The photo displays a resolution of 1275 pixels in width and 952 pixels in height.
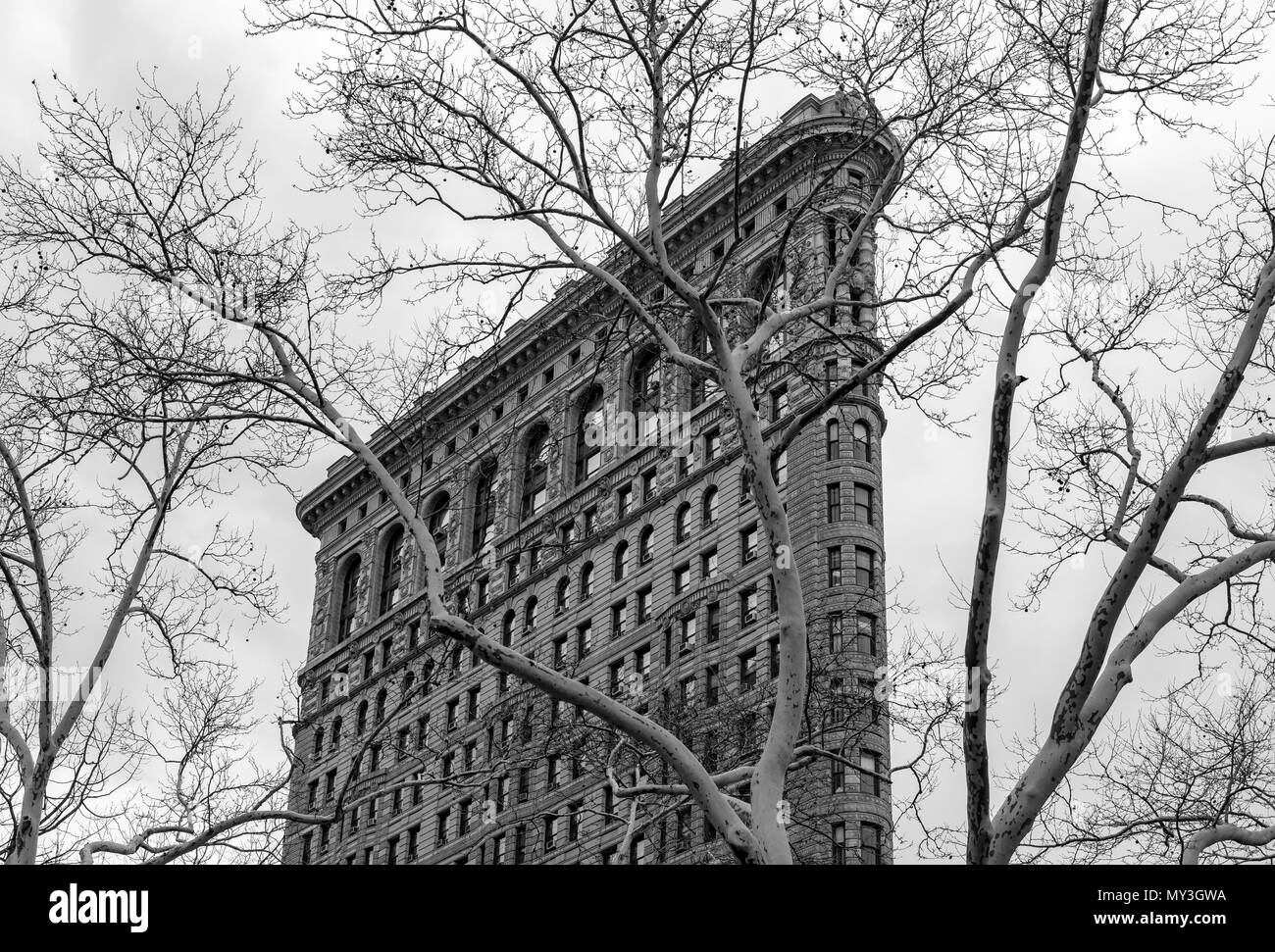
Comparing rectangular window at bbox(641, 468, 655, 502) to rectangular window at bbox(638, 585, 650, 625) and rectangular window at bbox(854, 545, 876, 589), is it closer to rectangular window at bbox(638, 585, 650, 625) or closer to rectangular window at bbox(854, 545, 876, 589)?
rectangular window at bbox(638, 585, 650, 625)

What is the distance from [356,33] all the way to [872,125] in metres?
5.34

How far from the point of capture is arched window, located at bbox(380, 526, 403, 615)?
82.1 metres

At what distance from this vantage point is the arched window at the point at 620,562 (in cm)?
7462

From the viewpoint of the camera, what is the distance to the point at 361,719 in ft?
263

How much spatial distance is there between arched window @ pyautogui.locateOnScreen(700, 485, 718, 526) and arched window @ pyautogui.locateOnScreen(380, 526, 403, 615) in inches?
697

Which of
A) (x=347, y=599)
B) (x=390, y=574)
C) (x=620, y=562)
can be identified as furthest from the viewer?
(x=347, y=599)

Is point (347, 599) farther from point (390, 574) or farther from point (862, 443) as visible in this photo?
point (862, 443)

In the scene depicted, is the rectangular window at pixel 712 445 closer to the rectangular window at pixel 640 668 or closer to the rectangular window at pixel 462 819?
the rectangular window at pixel 640 668

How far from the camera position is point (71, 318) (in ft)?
56.1

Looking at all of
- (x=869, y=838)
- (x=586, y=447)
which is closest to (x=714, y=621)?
(x=869, y=838)

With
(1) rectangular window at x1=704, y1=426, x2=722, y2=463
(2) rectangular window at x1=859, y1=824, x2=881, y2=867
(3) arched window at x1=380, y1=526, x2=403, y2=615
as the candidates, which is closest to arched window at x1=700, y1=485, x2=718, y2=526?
(1) rectangular window at x1=704, y1=426, x2=722, y2=463

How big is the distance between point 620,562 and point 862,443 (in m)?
14.4

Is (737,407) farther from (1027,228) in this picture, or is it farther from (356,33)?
(356,33)
